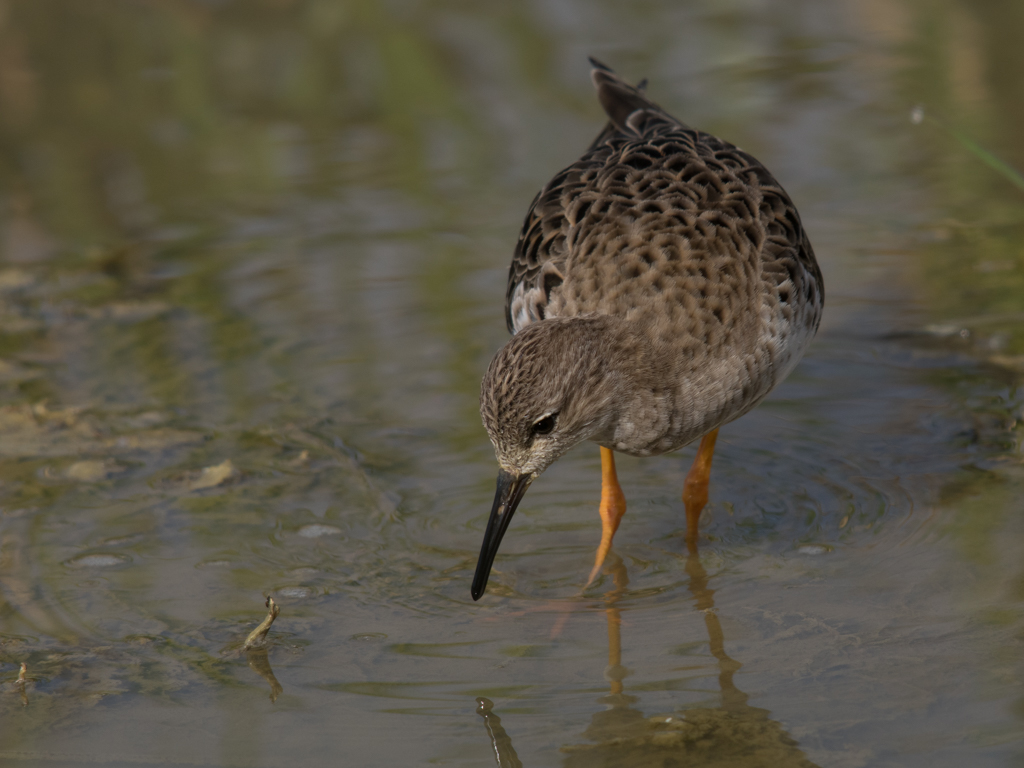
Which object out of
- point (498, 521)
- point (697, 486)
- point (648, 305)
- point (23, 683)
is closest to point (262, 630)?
point (23, 683)

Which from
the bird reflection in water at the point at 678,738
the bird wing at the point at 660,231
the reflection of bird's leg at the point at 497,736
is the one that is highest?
the bird wing at the point at 660,231

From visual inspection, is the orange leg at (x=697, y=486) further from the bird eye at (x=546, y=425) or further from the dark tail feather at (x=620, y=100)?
the dark tail feather at (x=620, y=100)

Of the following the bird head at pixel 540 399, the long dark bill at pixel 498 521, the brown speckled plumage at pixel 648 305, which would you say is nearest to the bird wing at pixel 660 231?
the brown speckled plumage at pixel 648 305

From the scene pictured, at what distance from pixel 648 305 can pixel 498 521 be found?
116 centimetres

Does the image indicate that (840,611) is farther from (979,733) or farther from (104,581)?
(104,581)

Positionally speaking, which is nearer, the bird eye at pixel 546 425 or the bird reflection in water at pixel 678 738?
the bird reflection in water at pixel 678 738

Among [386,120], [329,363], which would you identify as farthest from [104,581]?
[386,120]

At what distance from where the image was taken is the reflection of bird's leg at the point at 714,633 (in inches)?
195

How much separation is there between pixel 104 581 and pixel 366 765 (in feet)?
6.43

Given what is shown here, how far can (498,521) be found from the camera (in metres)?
5.57

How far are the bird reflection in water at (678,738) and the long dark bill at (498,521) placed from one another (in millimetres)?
678

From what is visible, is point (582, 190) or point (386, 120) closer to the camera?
point (582, 190)

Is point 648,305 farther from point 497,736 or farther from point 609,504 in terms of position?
point 497,736

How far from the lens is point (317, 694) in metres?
5.10
